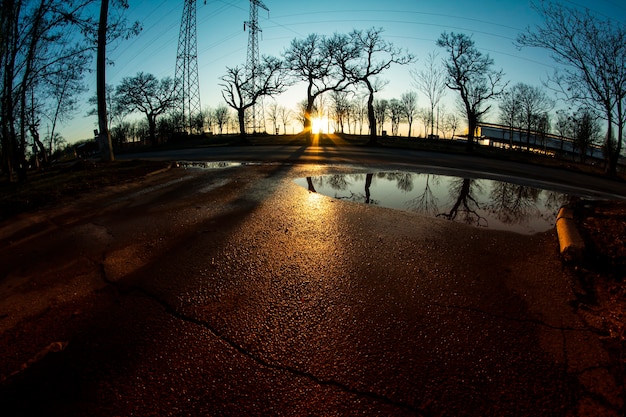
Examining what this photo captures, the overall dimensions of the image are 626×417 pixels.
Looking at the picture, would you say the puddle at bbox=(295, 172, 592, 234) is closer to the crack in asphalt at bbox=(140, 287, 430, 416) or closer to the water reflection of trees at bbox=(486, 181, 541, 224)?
the water reflection of trees at bbox=(486, 181, 541, 224)

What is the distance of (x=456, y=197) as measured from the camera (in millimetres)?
7410

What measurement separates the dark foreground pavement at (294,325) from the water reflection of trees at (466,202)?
2.86ft

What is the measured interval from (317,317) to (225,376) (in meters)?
0.90

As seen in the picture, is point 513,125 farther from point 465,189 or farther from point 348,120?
point 465,189

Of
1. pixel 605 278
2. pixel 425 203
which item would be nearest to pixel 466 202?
pixel 425 203

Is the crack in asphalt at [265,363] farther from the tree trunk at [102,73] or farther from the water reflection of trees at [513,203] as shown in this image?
the tree trunk at [102,73]

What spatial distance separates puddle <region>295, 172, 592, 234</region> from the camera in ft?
18.3

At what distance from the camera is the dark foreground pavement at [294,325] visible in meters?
1.84

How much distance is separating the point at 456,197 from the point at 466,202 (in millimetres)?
507

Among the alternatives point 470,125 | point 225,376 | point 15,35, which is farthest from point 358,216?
point 470,125

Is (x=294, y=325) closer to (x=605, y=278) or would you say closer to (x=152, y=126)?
(x=605, y=278)

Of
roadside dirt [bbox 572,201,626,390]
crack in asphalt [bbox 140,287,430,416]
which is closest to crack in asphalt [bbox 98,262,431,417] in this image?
crack in asphalt [bbox 140,287,430,416]

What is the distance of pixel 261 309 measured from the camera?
8.87ft

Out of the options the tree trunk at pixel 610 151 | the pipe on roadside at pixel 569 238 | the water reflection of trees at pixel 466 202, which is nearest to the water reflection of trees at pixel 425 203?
the water reflection of trees at pixel 466 202
